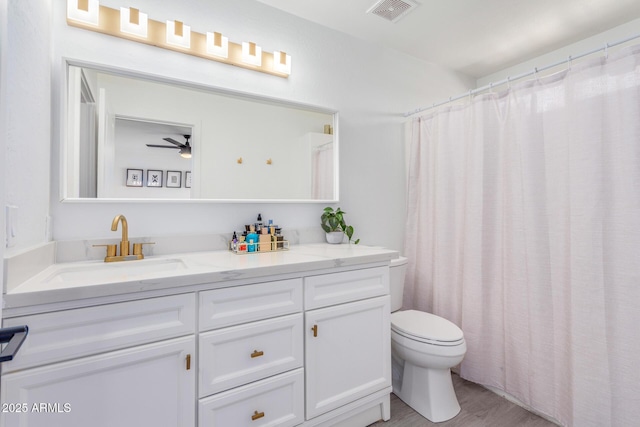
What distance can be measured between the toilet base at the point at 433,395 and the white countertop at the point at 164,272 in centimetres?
72

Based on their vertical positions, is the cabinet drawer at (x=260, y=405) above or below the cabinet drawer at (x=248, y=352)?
below

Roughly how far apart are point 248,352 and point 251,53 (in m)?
1.62

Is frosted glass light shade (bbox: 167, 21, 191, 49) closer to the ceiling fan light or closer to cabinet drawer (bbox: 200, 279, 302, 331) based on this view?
the ceiling fan light

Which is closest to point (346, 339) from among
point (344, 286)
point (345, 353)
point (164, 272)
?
point (345, 353)

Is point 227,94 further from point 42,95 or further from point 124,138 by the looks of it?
point 42,95

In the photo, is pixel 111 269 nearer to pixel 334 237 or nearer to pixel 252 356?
pixel 252 356

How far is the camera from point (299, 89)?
1976 mm

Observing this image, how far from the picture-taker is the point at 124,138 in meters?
1.48

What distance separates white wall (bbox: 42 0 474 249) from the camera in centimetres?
141

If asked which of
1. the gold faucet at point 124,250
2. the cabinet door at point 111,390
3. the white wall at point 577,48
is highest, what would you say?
the white wall at point 577,48

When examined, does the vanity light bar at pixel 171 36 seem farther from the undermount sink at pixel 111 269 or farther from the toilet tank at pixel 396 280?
the toilet tank at pixel 396 280

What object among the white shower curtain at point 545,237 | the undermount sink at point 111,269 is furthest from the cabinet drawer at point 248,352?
the white shower curtain at point 545,237

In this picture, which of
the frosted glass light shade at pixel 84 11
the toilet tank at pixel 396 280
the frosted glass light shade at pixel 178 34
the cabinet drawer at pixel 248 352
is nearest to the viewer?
the cabinet drawer at pixel 248 352

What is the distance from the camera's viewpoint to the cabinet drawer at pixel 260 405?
3.71 feet
